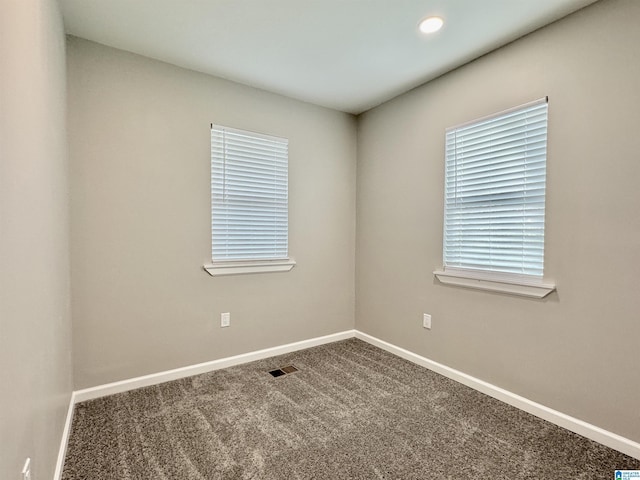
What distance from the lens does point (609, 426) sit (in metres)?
1.82

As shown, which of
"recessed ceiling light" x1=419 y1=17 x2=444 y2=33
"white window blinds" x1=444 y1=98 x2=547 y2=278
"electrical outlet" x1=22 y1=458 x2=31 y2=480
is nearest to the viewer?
"electrical outlet" x1=22 y1=458 x2=31 y2=480

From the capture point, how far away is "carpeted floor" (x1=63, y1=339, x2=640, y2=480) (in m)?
1.64

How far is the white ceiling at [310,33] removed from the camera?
1.92 m

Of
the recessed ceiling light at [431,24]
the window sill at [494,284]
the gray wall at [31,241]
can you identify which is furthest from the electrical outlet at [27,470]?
the recessed ceiling light at [431,24]

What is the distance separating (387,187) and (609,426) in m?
2.34

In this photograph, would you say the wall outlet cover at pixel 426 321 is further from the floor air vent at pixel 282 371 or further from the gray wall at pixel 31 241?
the gray wall at pixel 31 241

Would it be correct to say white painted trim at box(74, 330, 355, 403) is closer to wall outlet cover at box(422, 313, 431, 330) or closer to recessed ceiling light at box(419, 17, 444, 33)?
wall outlet cover at box(422, 313, 431, 330)

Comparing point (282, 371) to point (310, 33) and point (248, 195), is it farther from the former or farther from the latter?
point (310, 33)

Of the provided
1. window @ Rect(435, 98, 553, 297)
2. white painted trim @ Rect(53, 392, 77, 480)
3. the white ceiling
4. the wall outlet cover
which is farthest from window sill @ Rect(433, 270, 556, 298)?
white painted trim @ Rect(53, 392, 77, 480)

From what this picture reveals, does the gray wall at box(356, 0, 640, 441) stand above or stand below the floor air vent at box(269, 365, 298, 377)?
above

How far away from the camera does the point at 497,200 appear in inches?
92.8

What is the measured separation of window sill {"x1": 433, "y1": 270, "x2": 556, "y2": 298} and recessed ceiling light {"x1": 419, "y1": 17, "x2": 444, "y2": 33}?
5.74 ft

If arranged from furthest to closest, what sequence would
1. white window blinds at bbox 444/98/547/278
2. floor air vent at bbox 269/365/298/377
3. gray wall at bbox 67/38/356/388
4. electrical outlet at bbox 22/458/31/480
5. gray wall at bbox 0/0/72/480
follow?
1. floor air vent at bbox 269/365/298/377
2. gray wall at bbox 67/38/356/388
3. white window blinds at bbox 444/98/547/278
4. electrical outlet at bbox 22/458/31/480
5. gray wall at bbox 0/0/72/480

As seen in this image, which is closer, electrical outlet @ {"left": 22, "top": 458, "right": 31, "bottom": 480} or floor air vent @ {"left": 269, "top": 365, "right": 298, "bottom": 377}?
electrical outlet @ {"left": 22, "top": 458, "right": 31, "bottom": 480}
